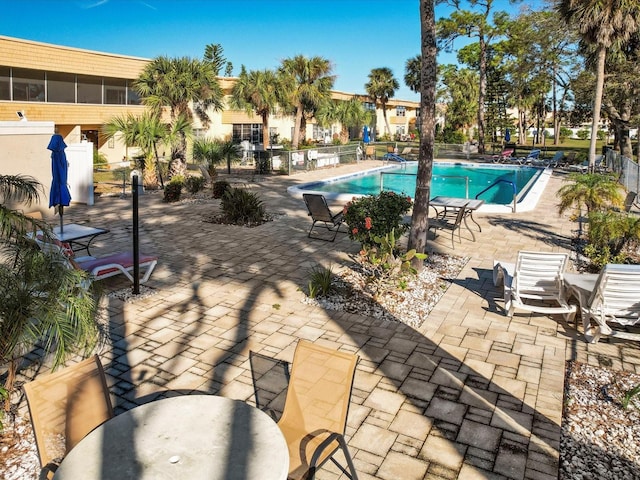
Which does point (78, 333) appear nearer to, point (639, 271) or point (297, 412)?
point (297, 412)

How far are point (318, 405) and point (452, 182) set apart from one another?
73.4 ft

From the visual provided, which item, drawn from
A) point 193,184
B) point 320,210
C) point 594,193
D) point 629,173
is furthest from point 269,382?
point 629,173

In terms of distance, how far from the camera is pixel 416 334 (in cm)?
610

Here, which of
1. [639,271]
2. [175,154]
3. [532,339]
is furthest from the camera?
[175,154]

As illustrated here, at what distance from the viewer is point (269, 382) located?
4.91 meters

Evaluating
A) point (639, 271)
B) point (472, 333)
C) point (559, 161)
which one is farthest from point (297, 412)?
point (559, 161)

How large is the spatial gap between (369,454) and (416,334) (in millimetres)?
2435

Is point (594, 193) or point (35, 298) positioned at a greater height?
point (594, 193)

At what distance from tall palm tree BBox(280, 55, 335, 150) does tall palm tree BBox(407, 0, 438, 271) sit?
73.5 feet

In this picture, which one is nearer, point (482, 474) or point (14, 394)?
point (482, 474)

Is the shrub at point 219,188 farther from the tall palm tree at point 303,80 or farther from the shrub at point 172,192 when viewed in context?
the tall palm tree at point 303,80

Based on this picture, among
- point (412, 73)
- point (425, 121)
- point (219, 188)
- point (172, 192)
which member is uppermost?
point (412, 73)

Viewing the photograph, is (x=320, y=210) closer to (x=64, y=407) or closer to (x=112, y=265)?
(x=112, y=265)

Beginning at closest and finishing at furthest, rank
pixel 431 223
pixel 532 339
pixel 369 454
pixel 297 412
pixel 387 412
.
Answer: pixel 297 412, pixel 369 454, pixel 387 412, pixel 532 339, pixel 431 223
